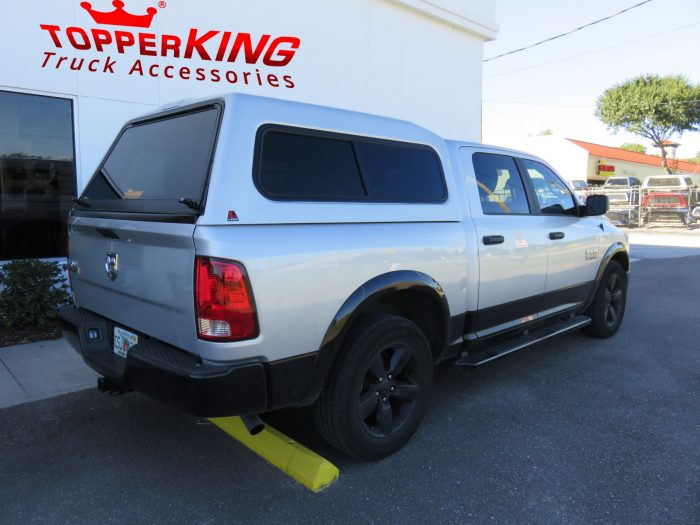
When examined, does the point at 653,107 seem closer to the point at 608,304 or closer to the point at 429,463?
the point at 608,304

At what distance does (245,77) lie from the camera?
7566 millimetres

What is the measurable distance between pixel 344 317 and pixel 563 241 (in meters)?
2.66

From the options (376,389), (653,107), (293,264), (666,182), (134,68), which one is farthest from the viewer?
(653,107)

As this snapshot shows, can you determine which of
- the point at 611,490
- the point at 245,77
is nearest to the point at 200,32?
the point at 245,77

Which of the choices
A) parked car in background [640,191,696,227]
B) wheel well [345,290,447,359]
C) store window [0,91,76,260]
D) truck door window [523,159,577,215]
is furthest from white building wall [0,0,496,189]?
parked car in background [640,191,696,227]

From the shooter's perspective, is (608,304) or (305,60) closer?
(608,304)

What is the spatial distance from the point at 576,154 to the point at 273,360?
43.4 m

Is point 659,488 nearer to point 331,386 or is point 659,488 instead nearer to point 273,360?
point 331,386

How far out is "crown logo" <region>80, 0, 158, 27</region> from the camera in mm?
6198

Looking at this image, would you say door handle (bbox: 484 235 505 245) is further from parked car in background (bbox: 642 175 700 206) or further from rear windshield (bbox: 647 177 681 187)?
rear windshield (bbox: 647 177 681 187)

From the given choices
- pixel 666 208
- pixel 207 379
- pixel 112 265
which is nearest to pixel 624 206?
pixel 666 208

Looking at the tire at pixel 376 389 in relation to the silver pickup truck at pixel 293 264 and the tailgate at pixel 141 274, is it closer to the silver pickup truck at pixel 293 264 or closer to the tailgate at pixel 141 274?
the silver pickup truck at pixel 293 264

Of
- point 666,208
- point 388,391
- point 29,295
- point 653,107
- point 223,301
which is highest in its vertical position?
point 653,107

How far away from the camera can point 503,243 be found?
3852 millimetres
